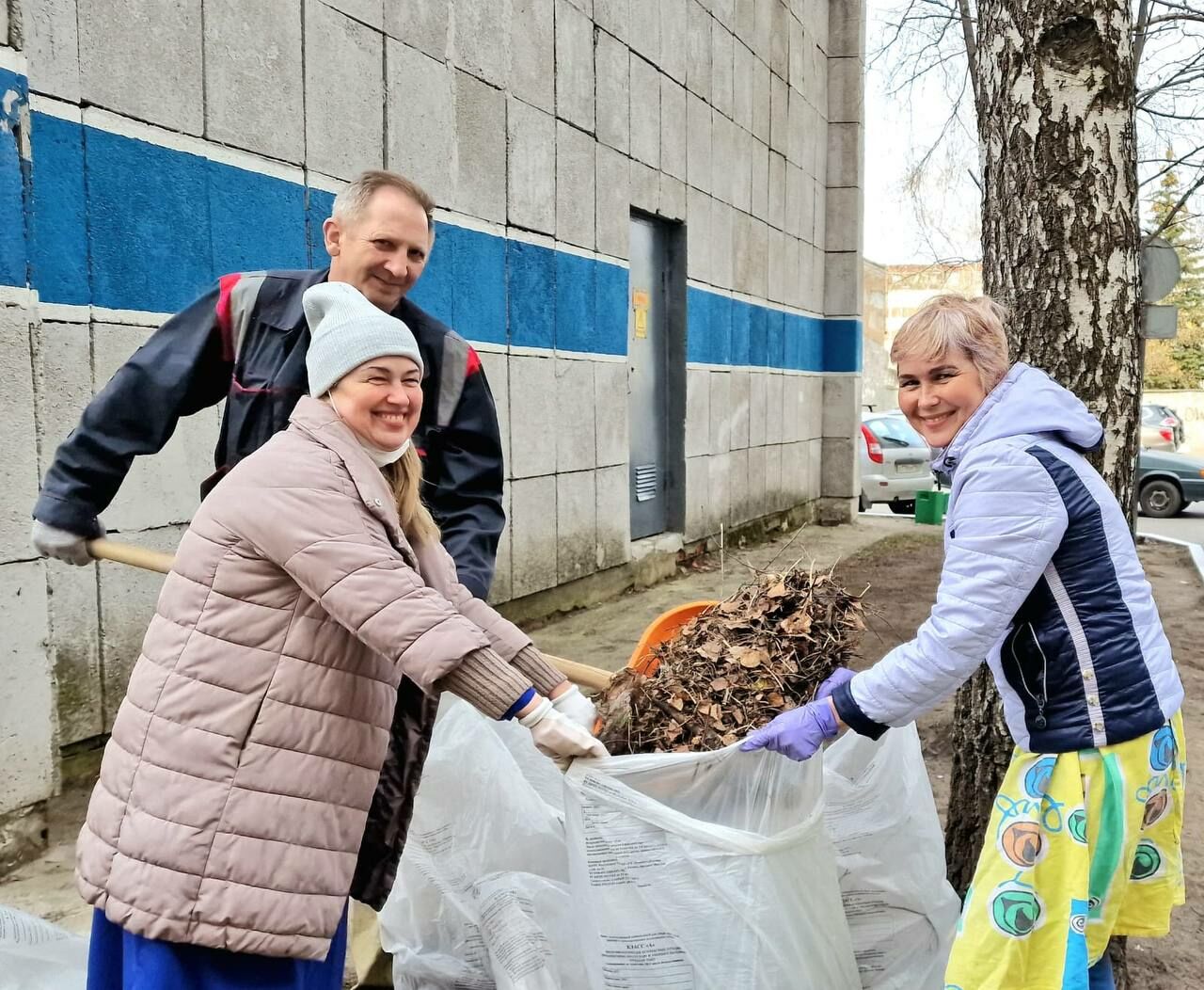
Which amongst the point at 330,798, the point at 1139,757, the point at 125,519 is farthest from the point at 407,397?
the point at 125,519

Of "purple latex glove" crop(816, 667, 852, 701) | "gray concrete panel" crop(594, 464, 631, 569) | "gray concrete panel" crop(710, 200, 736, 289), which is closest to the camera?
"purple latex glove" crop(816, 667, 852, 701)

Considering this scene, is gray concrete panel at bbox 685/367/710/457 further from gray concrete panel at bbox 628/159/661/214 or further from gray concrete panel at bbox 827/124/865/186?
gray concrete panel at bbox 827/124/865/186

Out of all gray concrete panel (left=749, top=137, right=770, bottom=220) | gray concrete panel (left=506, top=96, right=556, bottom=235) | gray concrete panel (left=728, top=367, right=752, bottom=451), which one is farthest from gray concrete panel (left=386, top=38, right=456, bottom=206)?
gray concrete panel (left=749, top=137, right=770, bottom=220)

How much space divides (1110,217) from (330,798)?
223cm

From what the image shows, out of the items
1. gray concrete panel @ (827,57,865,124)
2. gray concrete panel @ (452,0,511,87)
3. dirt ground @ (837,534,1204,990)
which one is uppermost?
gray concrete panel @ (827,57,865,124)

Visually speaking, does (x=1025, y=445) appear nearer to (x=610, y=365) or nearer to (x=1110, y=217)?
(x=1110, y=217)

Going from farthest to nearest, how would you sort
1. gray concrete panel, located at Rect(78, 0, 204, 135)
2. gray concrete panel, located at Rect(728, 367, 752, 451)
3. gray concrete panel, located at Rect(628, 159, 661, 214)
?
gray concrete panel, located at Rect(728, 367, 752, 451) → gray concrete panel, located at Rect(628, 159, 661, 214) → gray concrete panel, located at Rect(78, 0, 204, 135)

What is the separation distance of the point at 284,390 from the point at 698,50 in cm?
695

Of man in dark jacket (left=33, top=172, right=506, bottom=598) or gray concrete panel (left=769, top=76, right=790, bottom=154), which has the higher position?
gray concrete panel (left=769, top=76, right=790, bottom=154)

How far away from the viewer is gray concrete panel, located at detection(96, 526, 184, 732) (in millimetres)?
3592

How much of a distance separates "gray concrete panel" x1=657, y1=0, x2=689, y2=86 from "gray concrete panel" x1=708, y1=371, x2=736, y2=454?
2.35 metres

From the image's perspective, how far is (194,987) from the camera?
1.65 m

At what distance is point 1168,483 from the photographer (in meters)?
14.8

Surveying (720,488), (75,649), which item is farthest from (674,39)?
(75,649)
